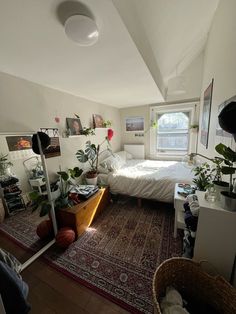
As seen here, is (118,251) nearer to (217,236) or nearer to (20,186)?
(217,236)

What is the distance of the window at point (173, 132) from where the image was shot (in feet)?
12.1

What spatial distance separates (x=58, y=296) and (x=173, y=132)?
12.5ft

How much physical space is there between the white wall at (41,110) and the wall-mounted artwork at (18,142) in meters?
0.07

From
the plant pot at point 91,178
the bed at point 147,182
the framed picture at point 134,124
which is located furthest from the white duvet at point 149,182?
the framed picture at point 134,124

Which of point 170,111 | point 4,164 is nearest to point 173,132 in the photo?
point 170,111

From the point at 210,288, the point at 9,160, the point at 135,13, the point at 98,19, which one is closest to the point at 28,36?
the point at 98,19

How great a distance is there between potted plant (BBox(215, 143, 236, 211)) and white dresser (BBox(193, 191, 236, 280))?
5cm

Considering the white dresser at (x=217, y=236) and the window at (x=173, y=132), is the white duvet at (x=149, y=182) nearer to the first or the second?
the white dresser at (x=217, y=236)

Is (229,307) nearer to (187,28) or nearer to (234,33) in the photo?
(234,33)

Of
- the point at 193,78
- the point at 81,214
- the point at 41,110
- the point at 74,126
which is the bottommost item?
the point at 81,214

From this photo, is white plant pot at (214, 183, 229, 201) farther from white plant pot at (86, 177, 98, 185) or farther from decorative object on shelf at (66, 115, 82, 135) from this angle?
decorative object on shelf at (66, 115, 82, 135)

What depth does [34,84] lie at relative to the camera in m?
1.85

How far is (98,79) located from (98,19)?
3.24ft

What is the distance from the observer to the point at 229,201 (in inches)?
38.0
